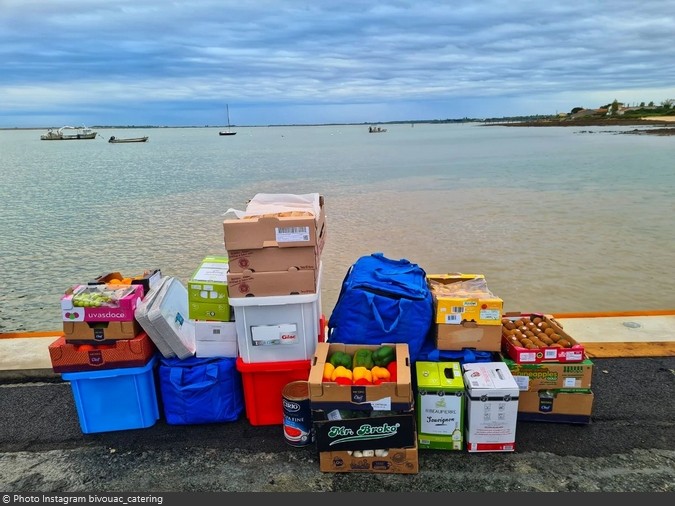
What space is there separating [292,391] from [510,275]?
21.3 ft

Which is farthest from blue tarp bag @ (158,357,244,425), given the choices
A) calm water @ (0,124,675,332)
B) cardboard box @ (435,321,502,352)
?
calm water @ (0,124,675,332)

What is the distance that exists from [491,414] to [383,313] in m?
0.98

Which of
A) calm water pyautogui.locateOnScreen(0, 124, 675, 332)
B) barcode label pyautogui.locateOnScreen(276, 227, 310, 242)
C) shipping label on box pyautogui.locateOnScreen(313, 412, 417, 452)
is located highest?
barcode label pyautogui.locateOnScreen(276, 227, 310, 242)

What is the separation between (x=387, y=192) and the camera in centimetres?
2034

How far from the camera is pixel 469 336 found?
3.54 m

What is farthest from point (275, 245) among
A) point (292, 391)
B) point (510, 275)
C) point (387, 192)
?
point (387, 192)

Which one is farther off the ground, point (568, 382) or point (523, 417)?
point (568, 382)

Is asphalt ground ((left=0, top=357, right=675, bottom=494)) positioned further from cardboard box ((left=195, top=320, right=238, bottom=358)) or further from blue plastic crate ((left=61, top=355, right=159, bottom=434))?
cardboard box ((left=195, top=320, right=238, bottom=358))

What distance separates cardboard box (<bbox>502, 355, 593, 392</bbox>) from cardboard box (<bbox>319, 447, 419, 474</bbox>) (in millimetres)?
990

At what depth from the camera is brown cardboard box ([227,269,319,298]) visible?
3.33 meters

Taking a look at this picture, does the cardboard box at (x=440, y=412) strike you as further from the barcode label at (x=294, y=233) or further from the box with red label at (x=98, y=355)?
the box with red label at (x=98, y=355)

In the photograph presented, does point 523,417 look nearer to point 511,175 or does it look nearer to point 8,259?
point 8,259

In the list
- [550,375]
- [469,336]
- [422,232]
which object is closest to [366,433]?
[469,336]

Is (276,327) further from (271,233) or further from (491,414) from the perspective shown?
(491,414)
